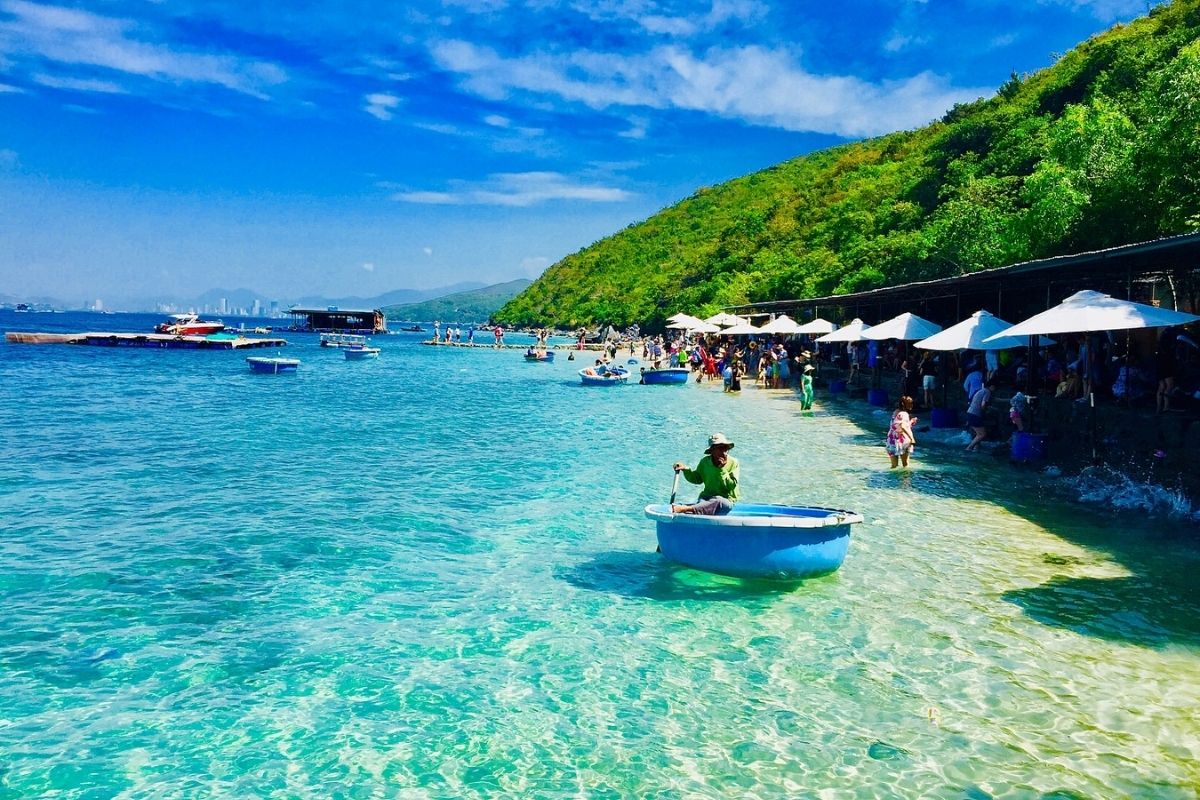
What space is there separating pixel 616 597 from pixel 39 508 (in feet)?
36.2

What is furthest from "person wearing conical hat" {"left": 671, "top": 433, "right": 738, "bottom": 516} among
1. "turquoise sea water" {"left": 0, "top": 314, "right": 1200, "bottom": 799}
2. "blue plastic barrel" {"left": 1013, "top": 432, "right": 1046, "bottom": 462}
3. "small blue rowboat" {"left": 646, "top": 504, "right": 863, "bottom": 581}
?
"blue plastic barrel" {"left": 1013, "top": 432, "right": 1046, "bottom": 462}

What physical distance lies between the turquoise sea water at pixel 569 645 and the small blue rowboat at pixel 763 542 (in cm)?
37

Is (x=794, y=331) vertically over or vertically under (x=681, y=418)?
over

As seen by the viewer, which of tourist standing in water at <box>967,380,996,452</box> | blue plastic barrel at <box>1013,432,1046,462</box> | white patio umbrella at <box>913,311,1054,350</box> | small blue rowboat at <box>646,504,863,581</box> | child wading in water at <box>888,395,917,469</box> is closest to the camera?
small blue rowboat at <box>646,504,863,581</box>

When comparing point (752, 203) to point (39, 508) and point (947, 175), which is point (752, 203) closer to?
point (947, 175)

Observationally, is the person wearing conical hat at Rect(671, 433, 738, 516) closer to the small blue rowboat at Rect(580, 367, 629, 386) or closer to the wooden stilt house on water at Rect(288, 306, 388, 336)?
the small blue rowboat at Rect(580, 367, 629, 386)

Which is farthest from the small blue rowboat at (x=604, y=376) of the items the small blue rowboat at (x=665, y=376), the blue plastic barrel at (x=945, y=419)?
the blue plastic barrel at (x=945, y=419)

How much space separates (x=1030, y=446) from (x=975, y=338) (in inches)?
103

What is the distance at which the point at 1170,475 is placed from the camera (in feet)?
39.8

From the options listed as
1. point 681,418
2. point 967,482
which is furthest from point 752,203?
point 967,482

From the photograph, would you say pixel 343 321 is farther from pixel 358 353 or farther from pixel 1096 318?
pixel 1096 318

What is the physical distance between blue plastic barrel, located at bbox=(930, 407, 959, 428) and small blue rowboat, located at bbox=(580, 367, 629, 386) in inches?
816

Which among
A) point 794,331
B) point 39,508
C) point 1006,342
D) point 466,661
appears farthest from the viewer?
point 794,331

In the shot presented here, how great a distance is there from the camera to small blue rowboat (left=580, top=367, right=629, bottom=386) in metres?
39.2
